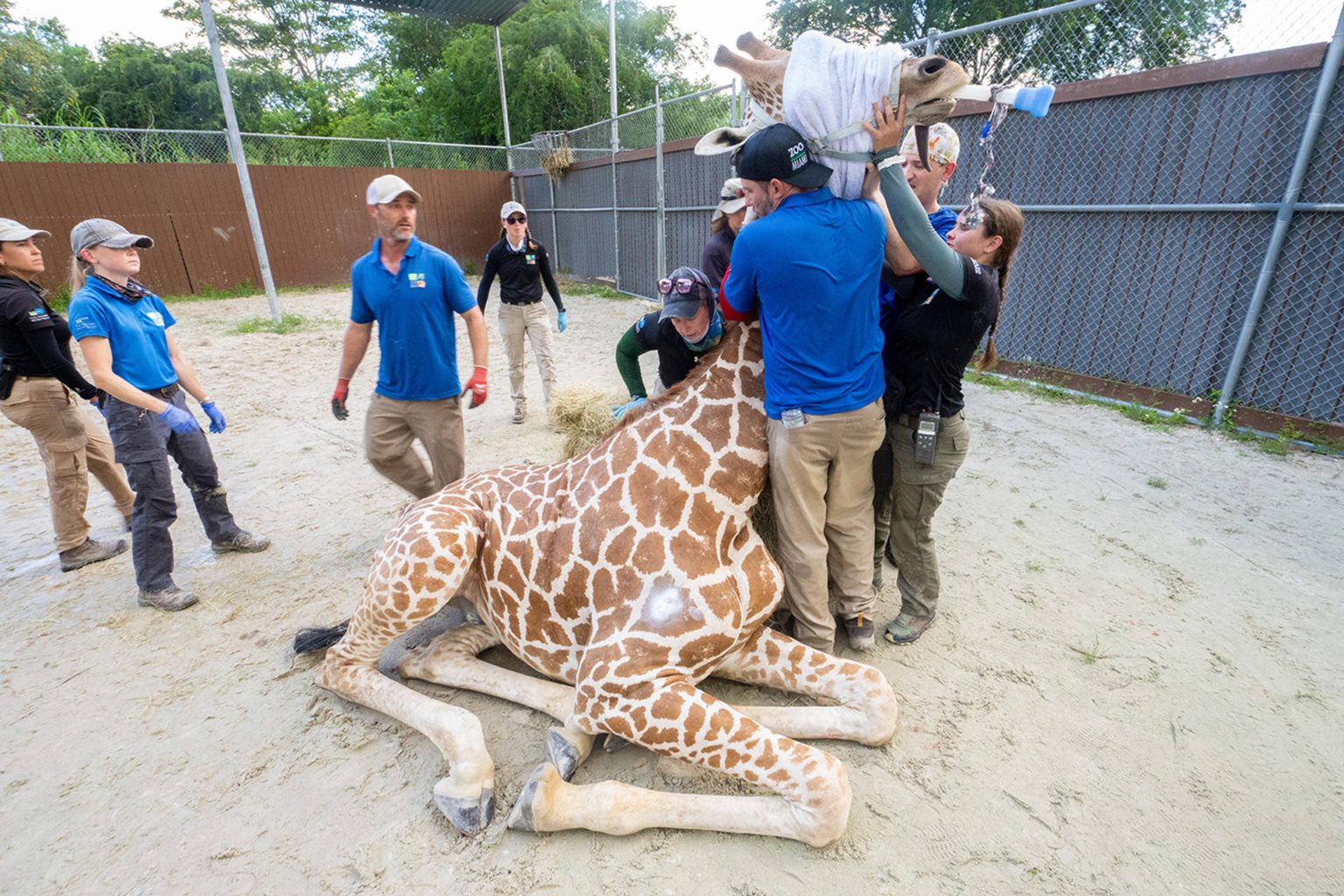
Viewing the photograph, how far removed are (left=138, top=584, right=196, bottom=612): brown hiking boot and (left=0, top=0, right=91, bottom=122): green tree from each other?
31.9 m

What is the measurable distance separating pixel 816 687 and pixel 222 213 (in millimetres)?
17904

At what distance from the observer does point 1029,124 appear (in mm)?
6930

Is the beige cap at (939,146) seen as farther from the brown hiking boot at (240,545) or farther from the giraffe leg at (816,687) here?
the brown hiking boot at (240,545)

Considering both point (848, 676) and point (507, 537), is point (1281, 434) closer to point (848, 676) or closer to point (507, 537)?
point (848, 676)

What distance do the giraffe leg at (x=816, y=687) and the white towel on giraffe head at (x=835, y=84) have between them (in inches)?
73.1

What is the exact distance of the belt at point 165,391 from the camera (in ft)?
12.2

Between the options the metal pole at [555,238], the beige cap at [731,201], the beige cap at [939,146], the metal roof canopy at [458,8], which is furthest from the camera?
the metal pole at [555,238]

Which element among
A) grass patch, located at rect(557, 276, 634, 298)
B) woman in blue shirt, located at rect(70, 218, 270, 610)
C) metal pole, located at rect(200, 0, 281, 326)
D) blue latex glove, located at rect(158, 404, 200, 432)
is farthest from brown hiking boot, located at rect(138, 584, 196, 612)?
grass patch, located at rect(557, 276, 634, 298)

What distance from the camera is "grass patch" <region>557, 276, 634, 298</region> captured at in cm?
1448

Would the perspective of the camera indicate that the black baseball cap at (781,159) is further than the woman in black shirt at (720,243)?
No

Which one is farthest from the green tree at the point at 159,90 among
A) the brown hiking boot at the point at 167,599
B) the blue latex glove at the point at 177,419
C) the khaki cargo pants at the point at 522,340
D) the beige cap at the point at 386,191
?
the brown hiking boot at the point at 167,599

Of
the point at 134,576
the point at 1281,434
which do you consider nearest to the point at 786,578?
the point at 134,576

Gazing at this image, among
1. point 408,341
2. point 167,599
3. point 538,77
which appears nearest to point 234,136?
point 408,341

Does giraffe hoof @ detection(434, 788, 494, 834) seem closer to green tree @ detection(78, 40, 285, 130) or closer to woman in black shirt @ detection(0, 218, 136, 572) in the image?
woman in black shirt @ detection(0, 218, 136, 572)
